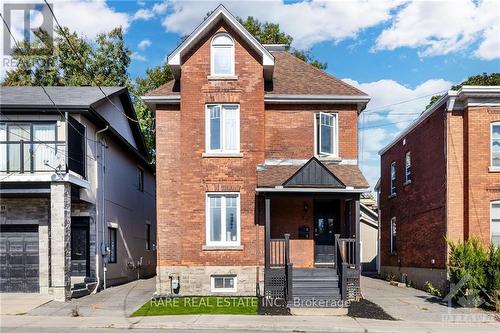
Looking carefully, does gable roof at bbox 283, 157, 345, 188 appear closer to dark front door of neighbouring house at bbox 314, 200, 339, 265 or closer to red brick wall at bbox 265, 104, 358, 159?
red brick wall at bbox 265, 104, 358, 159

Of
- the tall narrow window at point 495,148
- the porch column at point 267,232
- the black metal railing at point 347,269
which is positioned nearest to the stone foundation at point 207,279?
the porch column at point 267,232

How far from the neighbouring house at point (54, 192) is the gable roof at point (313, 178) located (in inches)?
300

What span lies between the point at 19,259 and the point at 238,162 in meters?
8.43

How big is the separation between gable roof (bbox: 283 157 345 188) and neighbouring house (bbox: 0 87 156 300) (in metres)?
7.62

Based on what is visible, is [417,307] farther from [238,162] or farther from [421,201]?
[238,162]

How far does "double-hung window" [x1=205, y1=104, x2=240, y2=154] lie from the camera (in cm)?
1744

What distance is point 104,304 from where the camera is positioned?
15906mm

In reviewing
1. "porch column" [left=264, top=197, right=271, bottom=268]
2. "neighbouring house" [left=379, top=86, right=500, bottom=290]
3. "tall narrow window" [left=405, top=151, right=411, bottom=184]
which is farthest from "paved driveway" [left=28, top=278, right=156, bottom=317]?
"tall narrow window" [left=405, top=151, right=411, bottom=184]

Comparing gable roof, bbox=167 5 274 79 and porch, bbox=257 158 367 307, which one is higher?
gable roof, bbox=167 5 274 79

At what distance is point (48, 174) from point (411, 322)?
12.4m

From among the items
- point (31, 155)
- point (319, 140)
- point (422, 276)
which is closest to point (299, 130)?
point (319, 140)

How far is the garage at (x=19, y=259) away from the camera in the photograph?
17.3 meters

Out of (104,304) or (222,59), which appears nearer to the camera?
(104,304)

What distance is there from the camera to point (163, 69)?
109ft
